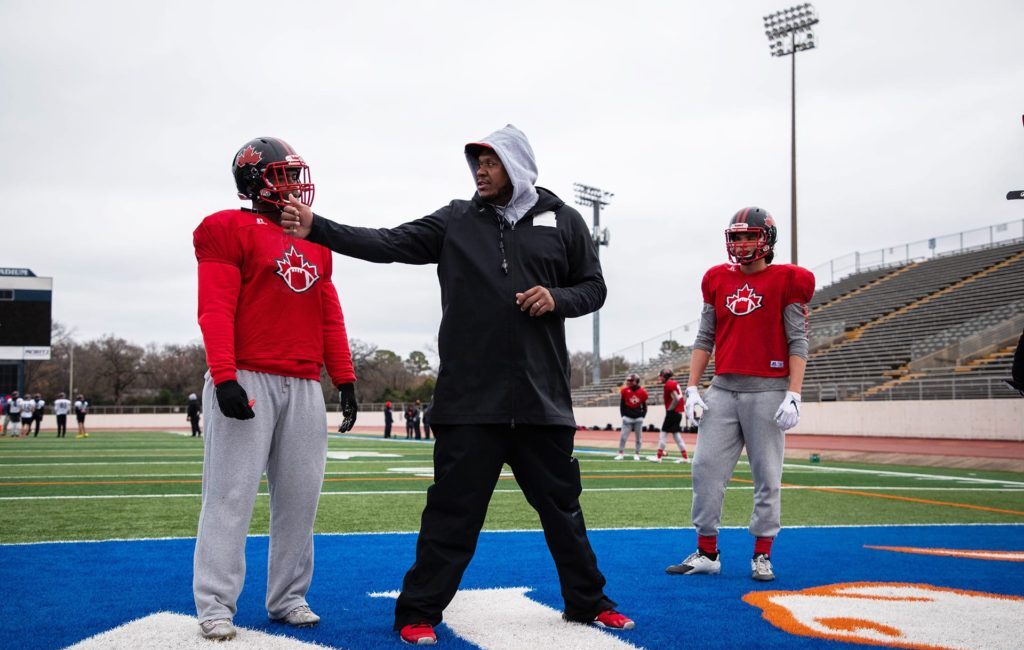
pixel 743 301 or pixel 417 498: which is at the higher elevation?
pixel 743 301

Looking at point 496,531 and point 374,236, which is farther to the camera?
point 496,531

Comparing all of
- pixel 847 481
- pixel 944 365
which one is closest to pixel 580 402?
pixel 944 365

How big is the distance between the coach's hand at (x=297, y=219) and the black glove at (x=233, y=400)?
64 centimetres

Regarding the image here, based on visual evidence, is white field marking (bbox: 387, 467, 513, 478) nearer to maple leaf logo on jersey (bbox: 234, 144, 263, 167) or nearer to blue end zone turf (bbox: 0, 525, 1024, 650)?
blue end zone turf (bbox: 0, 525, 1024, 650)

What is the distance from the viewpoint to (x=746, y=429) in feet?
17.8

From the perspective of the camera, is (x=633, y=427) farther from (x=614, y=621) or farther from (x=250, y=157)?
(x=250, y=157)

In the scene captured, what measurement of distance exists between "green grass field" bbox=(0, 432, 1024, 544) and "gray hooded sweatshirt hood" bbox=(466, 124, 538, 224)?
12.6ft

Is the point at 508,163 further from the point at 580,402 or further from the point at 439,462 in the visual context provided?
the point at 580,402

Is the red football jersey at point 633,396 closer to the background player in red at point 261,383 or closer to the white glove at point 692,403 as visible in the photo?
the white glove at point 692,403

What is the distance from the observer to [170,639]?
3.52 metres

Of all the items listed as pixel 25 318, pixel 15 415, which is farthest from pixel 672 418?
pixel 25 318

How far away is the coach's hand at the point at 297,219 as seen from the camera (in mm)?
3686

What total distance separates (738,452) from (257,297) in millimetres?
2985

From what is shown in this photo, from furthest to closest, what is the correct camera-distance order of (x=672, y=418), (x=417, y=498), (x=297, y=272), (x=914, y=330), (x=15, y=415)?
(x=914, y=330) < (x=15, y=415) < (x=672, y=418) < (x=417, y=498) < (x=297, y=272)
